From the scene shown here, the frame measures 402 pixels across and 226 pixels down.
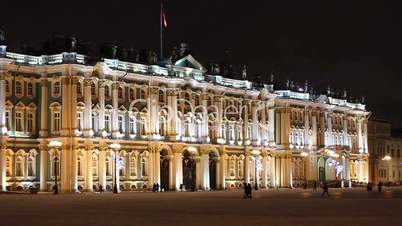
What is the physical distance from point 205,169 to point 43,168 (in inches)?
845

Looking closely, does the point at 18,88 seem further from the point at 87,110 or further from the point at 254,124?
the point at 254,124

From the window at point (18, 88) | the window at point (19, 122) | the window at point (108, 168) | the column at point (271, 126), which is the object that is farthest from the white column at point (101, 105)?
the column at point (271, 126)

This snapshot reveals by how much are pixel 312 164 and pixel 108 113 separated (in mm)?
40445

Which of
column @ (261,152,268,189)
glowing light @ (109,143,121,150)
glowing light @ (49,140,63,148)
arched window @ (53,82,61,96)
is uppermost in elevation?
arched window @ (53,82,61,96)

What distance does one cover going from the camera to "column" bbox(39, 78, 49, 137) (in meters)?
76.2

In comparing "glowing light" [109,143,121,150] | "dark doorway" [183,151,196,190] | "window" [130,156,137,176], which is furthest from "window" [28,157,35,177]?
"dark doorway" [183,151,196,190]

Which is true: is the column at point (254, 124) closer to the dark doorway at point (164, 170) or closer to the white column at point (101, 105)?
the dark doorway at point (164, 170)

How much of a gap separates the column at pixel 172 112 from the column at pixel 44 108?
576 inches

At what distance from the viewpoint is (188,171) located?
91.9 m

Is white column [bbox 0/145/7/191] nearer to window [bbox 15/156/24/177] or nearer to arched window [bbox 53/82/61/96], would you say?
window [bbox 15/156/24/177]

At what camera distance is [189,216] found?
29734mm

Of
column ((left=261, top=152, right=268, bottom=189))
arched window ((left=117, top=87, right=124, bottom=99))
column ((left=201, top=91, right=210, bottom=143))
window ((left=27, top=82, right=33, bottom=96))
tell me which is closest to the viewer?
window ((left=27, top=82, right=33, bottom=96))

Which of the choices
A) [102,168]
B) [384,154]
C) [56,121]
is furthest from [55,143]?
[384,154]

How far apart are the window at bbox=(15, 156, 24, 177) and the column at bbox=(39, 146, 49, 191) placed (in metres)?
1.84
